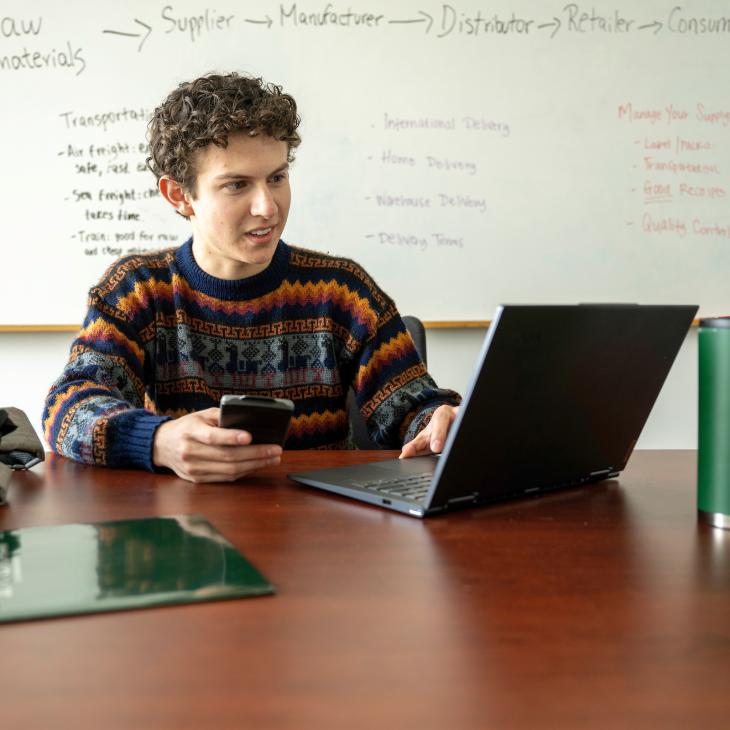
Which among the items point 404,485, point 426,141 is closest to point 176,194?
point 404,485

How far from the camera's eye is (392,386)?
1.50 metres

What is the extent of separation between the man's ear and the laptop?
0.73m

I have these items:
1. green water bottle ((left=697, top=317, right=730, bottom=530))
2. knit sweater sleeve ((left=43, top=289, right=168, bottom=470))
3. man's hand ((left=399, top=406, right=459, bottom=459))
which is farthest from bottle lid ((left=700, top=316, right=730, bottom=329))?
knit sweater sleeve ((left=43, top=289, right=168, bottom=470))

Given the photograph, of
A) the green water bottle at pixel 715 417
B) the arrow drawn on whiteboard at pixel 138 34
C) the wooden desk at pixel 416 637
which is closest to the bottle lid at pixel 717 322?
the green water bottle at pixel 715 417

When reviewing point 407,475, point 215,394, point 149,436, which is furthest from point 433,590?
point 215,394

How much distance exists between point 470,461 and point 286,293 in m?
0.85

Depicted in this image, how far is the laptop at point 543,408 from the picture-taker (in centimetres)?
75

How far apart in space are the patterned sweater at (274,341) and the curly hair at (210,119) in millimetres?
173

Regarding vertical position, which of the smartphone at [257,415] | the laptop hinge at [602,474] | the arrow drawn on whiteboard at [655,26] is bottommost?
the laptop hinge at [602,474]

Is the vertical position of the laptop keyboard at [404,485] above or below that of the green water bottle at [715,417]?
below

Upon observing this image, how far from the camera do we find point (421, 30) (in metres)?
2.49

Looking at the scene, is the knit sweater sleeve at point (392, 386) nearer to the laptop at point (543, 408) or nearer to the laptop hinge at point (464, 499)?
the laptop at point (543, 408)

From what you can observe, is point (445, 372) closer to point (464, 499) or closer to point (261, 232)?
point (261, 232)

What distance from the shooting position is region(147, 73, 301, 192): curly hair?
1.40 m
